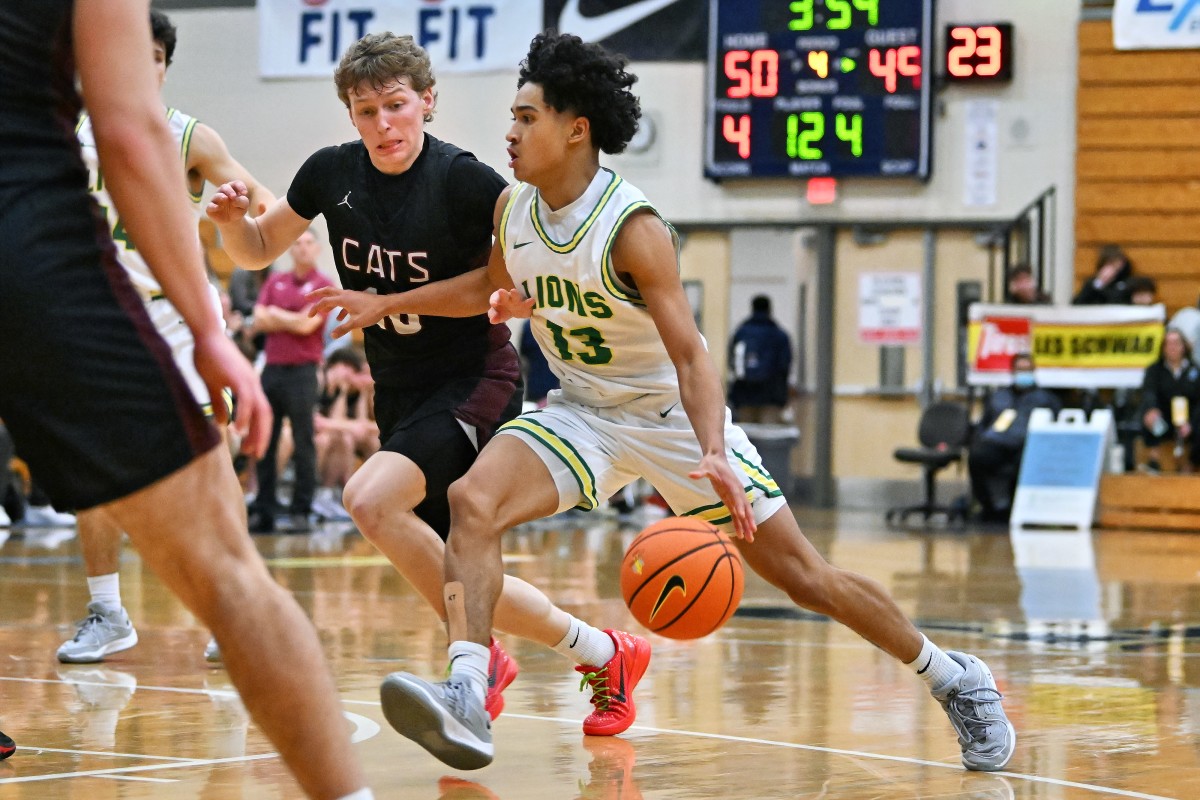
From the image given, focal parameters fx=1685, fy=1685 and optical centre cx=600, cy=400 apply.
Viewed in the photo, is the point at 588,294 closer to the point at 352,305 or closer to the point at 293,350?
the point at 352,305

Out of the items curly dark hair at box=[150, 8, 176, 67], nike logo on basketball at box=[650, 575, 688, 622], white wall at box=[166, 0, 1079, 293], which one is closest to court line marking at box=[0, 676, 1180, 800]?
nike logo on basketball at box=[650, 575, 688, 622]

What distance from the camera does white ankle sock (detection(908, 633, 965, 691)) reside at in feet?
14.1

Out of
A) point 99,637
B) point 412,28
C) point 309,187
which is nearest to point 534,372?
point 412,28

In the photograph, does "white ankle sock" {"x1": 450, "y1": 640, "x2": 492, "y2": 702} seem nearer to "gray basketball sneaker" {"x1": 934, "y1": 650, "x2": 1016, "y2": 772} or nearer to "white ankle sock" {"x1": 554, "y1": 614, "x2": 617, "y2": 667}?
"white ankle sock" {"x1": 554, "y1": 614, "x2": 617, "y2": 667}

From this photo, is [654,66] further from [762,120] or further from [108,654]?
[108,654]

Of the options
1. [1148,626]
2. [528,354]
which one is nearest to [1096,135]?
[528,354]

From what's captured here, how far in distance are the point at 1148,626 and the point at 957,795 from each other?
3.76m

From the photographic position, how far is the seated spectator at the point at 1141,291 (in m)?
15.5

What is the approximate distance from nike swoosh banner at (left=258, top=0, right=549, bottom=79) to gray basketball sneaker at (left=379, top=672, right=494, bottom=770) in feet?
47.1

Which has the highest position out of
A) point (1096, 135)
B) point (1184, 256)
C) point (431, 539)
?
point (1096, 135)

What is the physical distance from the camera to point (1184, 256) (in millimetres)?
16672

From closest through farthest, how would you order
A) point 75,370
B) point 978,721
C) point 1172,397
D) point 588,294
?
point 75,370
point 978,721
point 588,294
point 1172,397

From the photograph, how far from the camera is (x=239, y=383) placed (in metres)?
2.46

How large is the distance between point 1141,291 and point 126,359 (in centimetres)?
1426
